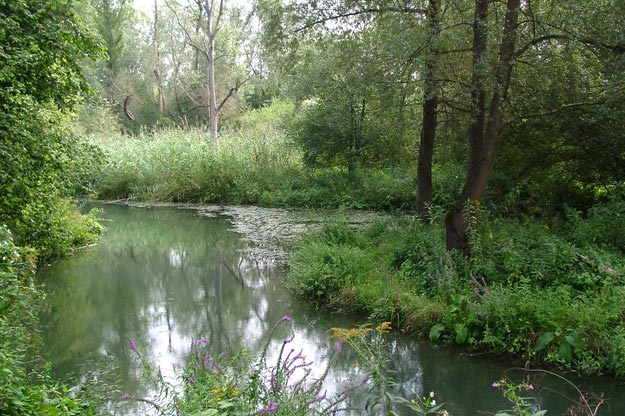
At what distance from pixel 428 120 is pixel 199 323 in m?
5.34

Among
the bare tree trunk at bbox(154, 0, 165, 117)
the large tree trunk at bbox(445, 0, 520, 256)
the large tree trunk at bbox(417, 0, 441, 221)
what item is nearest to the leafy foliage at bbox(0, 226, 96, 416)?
the large tree trunk at bbox(445, 0, 520, 256)

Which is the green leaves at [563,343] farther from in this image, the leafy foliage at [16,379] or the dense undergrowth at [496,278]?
the leafy foliage at [16,379]

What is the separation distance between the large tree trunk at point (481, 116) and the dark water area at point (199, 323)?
1.91 metres

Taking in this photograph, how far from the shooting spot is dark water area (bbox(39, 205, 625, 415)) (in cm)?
525

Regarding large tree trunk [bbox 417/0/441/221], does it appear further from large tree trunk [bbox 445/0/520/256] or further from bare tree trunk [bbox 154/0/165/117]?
bare tree trunk [bbox 154/0/165/117]

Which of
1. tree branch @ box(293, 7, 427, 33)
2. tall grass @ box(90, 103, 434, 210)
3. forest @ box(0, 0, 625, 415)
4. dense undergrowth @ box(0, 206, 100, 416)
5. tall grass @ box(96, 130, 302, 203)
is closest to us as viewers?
dense undergrowth @ box(0, 206, 100, 416)

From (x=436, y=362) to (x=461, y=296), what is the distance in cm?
83

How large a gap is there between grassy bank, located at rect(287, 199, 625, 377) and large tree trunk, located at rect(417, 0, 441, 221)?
1.61 metres

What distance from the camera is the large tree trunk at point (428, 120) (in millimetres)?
A: 7730

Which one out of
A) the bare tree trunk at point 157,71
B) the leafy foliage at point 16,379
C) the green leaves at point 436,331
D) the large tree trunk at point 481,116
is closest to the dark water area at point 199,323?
the green leaves at point 436,331

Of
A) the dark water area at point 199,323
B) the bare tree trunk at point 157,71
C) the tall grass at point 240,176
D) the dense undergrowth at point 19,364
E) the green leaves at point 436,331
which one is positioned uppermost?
the bare tree trunk at point 157,71

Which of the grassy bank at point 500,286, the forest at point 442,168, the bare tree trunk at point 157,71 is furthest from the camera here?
the bare tree trunk at point 157,71

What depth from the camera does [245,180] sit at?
1856 cm

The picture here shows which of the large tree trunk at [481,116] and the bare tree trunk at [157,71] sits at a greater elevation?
the bare tree trunk at [157,71]
